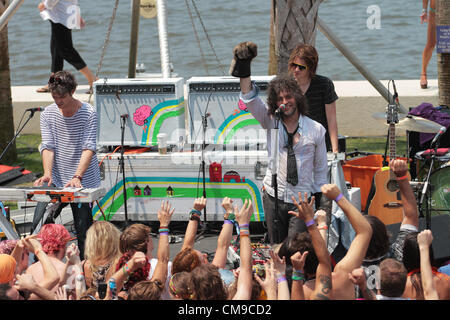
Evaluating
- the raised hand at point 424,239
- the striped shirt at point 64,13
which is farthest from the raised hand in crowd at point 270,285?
the striped shirt at point 64,13

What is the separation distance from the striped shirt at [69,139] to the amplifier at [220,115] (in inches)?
71.0

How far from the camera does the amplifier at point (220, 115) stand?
282 inches

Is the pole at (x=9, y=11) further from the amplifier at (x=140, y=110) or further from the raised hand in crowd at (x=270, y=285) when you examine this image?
the raised hand in crowd at (x=270, y=285)

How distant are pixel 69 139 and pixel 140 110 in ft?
5.97

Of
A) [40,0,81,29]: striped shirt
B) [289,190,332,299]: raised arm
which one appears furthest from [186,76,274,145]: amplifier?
[289,190,332,299]: raised arm

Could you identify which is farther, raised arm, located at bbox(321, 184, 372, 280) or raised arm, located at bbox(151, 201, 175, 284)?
raised arm, located at bbox(151, 201, 175, 284)

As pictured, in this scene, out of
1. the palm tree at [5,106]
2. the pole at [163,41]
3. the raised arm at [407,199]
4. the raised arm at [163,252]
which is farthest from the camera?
the palm tree at [5,106]

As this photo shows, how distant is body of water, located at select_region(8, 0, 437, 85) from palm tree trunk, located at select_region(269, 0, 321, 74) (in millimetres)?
9272

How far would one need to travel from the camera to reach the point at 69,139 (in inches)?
217

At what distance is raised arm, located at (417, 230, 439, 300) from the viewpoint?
11.9 ft

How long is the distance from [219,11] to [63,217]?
635 inches

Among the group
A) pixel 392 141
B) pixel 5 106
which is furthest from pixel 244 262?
pixel 5 106

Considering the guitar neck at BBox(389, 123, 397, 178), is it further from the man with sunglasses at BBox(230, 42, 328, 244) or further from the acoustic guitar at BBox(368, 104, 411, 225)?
the man with sunglasses at BBox(230, 42, 328, 244)
